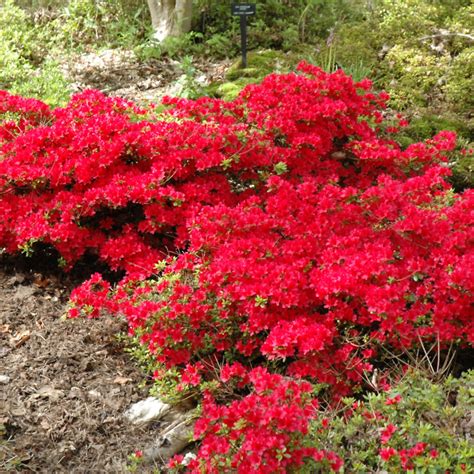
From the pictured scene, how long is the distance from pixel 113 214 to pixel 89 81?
4237 millimetres

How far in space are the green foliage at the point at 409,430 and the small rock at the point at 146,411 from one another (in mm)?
794

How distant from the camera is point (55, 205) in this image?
388cm

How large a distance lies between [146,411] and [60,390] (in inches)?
17.4

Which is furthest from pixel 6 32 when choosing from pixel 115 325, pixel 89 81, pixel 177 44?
pixel 115 325

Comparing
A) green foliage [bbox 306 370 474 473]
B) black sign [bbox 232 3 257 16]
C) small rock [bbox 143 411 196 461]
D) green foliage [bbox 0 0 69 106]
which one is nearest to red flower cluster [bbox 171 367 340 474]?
green foliage [bbox 306 370 474 473]

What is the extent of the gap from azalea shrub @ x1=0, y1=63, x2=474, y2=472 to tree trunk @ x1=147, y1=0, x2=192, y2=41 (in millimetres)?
4134

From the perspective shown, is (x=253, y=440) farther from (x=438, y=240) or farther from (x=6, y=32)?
(x=6, y=32)

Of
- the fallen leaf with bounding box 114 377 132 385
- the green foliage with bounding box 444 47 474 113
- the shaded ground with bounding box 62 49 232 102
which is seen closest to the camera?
the fallen leaf with bounding box 114 377 132 385

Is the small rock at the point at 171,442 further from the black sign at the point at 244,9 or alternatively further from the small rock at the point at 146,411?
the black sign at the point at 244,9

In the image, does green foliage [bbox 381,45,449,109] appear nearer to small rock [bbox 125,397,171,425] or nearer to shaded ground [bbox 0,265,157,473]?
shaded ground [bbox 0,265,157,473]

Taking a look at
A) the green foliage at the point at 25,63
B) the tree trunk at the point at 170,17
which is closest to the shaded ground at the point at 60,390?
the green foliage at the point at 25,63

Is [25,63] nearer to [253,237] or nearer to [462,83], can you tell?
[462,83]

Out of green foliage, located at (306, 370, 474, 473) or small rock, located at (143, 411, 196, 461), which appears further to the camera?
small rock, located at (143, 411, 196, 461)

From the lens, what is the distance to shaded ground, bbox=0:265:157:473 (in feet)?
9.20
